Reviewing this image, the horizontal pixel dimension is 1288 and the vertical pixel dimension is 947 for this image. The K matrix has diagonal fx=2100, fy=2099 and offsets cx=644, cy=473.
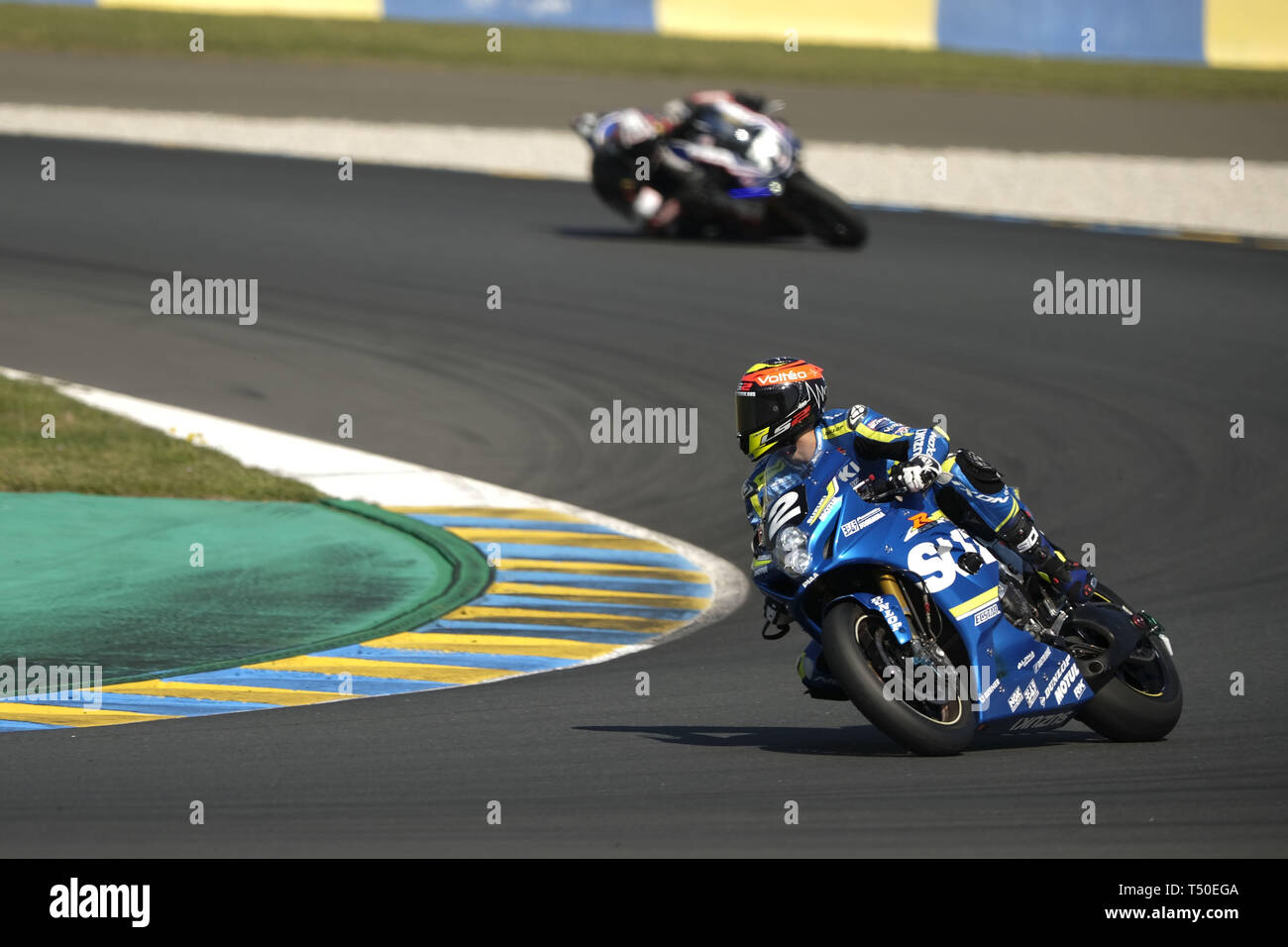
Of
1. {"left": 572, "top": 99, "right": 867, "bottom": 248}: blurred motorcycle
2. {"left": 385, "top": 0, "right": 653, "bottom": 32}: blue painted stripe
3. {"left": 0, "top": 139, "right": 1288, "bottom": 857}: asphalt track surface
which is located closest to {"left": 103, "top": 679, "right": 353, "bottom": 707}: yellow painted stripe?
{"left": 0, "top": 139, "right": 1288, "bottom": 857}: asphalt track surface

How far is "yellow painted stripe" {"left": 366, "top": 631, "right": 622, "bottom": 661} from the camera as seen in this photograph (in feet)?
33.6

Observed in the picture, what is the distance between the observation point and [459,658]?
33.0ft

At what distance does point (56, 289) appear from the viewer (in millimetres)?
18250

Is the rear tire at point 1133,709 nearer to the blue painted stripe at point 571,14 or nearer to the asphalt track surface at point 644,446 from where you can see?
the asphalt track surface at point 644,446

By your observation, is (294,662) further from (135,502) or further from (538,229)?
(538,229)

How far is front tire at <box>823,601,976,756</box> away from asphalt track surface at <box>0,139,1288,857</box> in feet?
0.49

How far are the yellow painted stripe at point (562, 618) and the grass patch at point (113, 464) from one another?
2788 millimetres

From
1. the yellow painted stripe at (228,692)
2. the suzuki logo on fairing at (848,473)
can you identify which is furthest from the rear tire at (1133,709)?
the yellow painted stripe at (228,692)

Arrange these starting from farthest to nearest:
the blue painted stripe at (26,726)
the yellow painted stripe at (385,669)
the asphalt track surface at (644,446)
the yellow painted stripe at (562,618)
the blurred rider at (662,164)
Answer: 1. the blurred rider at (662,164)
2. the yellow painted stripe at (562,618)
3. the yellow painted stripe at (385,669)
4. the blue painted stripe at (26,726)
5. the asphalt track surface at (644,446)

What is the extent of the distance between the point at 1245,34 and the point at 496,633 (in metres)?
24.2

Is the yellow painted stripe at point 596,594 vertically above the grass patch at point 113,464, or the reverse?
the grass patch at point 113,464

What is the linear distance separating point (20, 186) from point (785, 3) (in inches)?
531

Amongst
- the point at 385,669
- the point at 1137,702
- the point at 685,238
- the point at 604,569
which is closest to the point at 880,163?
the point at 685,238

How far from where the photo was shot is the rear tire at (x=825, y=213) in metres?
20.7
